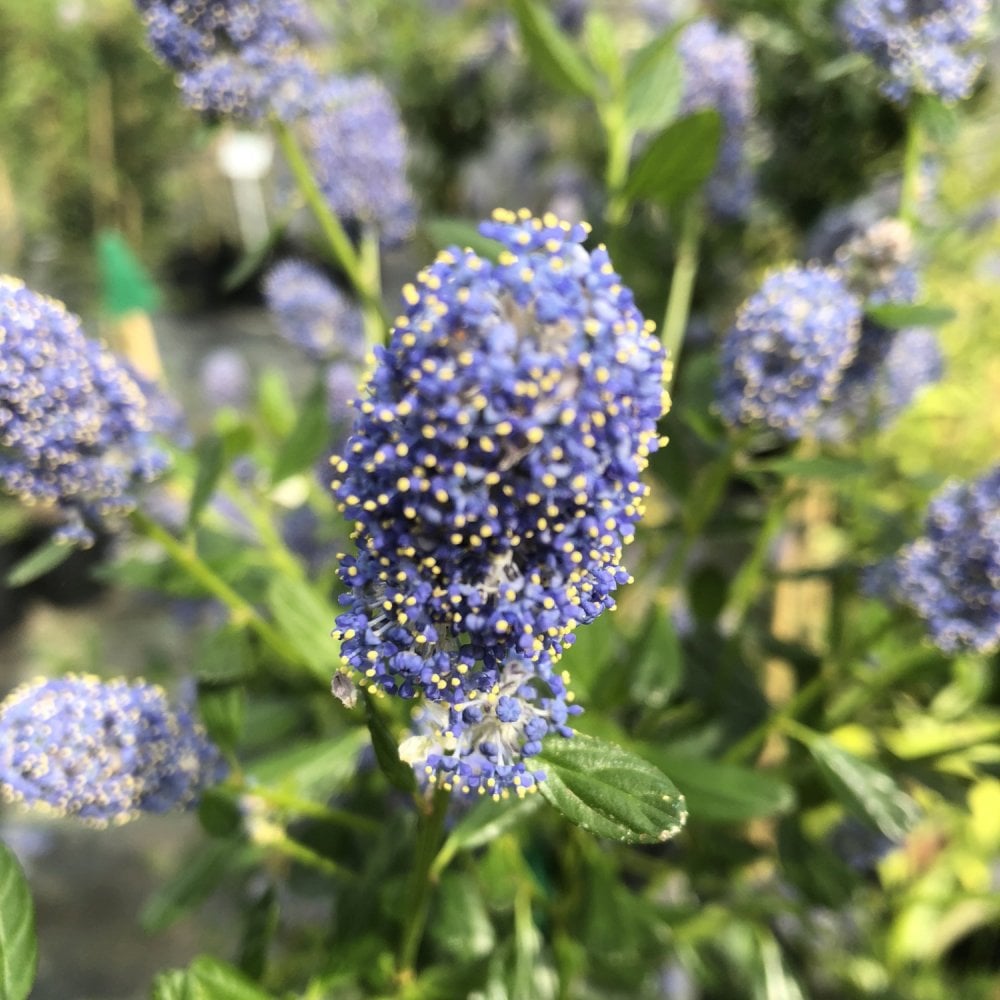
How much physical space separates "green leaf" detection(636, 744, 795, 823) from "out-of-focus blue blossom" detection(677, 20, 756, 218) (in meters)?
0.65

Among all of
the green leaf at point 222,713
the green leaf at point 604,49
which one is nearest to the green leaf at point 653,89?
the green leaf at point 604,49

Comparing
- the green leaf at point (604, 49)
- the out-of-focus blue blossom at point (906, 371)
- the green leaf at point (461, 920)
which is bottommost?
the green leaf at point (461, 920)

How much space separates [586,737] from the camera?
1.53 ft

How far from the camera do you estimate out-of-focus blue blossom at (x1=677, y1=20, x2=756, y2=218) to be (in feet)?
3.03

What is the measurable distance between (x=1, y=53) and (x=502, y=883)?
5.21 feet

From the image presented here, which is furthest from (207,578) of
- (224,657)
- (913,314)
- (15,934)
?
(913,314)

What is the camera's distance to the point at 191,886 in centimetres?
74

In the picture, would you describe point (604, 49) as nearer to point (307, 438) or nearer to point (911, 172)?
point (911, 172)

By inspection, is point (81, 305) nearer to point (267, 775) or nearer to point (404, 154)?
point (404, 154)

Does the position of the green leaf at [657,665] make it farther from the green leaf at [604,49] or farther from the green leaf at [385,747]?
the green leaf at [604,49]

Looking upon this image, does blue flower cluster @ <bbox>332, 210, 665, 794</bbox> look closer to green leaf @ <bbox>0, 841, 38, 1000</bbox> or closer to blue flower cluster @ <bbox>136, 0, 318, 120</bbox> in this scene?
green leaf @ <bbox>0, 841, 38, 1000</bbox>

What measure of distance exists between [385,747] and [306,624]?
0.32 meters

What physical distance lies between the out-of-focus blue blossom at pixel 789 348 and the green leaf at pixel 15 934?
2.03 feet

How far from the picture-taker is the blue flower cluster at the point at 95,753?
609mm
